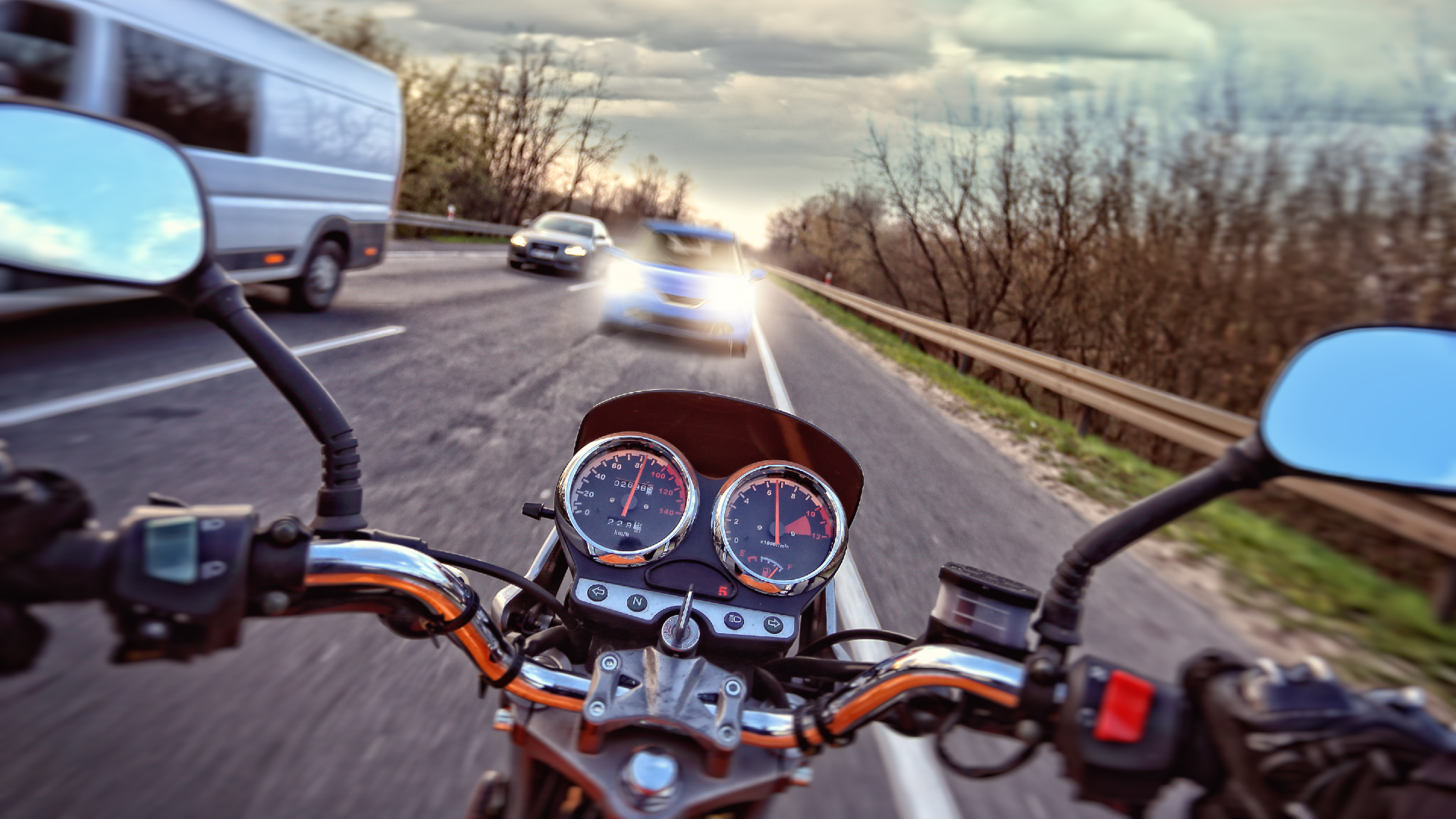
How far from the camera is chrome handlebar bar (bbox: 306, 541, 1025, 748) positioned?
1314 millimetres

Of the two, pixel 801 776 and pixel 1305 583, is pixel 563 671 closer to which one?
pixel 801 776

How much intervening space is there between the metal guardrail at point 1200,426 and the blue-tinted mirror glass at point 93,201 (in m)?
1.70

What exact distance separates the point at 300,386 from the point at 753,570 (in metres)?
1.12

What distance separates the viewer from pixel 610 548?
1984mm

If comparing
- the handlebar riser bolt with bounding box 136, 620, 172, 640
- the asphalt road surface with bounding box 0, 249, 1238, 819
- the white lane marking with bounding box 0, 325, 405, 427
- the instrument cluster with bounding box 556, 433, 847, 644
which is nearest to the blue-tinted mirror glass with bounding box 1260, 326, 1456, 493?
the instrument cluster with bounding box 556, 433, 847, 644

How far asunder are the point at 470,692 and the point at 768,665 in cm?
149

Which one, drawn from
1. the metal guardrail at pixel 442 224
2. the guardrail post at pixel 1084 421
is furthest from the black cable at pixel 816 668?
the metal guardrail at pixel 442 224

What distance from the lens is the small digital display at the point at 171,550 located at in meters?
1.05

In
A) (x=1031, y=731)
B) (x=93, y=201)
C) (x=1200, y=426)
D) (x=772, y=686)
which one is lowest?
(x=1200, y=426)

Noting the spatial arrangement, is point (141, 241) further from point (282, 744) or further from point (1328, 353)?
point (1328, 353)

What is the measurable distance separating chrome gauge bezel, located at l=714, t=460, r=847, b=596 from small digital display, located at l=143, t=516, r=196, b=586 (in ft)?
3.62

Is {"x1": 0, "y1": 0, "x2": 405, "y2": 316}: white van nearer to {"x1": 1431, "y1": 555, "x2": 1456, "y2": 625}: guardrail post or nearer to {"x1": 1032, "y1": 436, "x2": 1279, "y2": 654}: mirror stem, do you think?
{"x1": 1032, "y1": 436, "x2": 1279, "y2": 654}: mirror stem

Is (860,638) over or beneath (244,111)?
beneath

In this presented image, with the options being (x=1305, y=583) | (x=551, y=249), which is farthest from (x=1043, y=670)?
(x=551, y=249)
